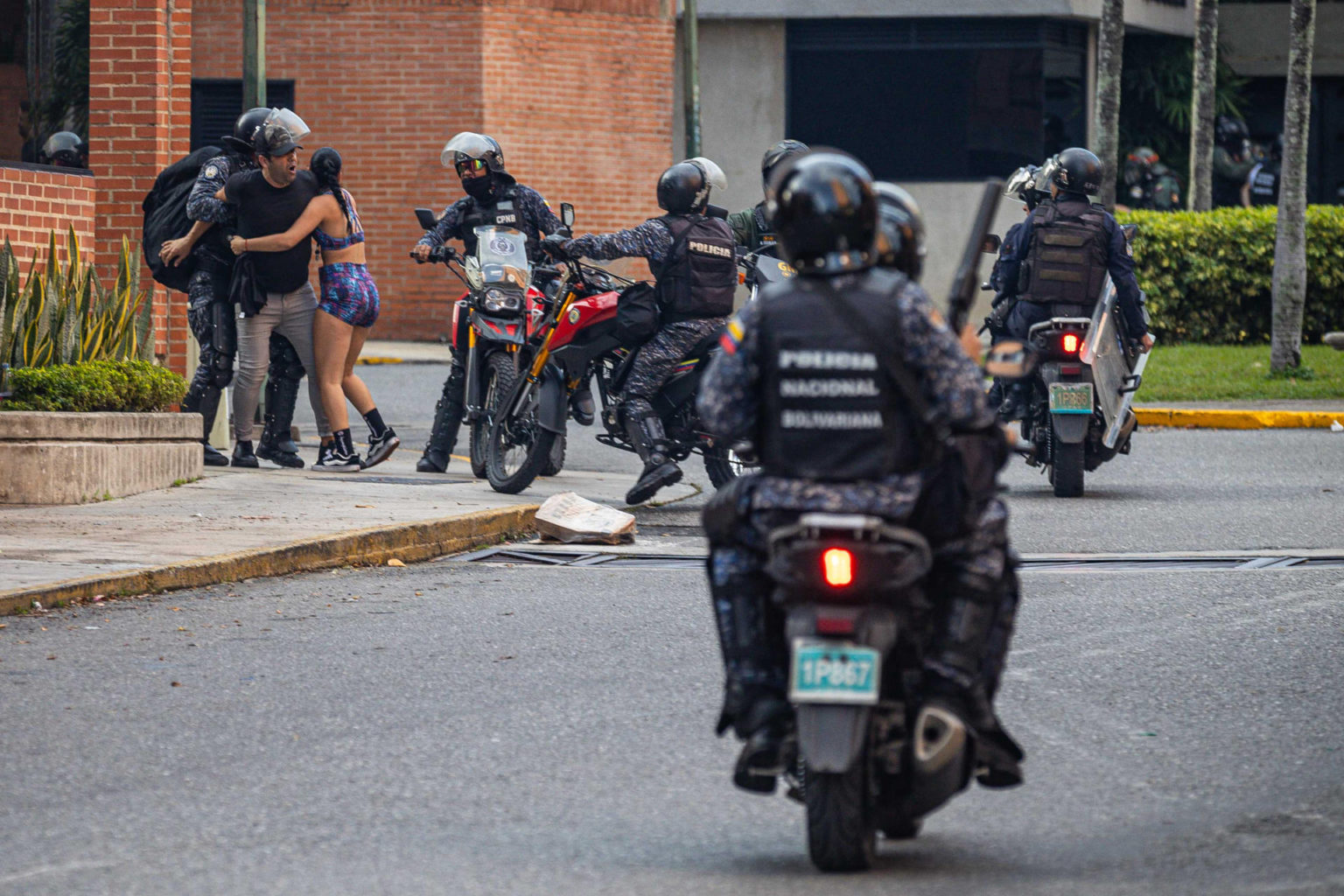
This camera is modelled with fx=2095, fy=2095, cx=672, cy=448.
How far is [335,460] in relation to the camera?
12.9 meters

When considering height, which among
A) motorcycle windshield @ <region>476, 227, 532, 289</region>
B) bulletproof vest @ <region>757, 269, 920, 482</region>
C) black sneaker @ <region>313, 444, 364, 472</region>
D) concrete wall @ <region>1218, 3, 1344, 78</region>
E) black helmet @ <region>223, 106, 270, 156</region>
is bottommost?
black sneaker @ <region>313, 444, 364, 472</region>

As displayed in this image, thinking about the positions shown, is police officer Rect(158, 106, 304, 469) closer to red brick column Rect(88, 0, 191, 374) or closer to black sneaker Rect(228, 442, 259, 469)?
black sneaker Rect(228, 442, 259, 469)

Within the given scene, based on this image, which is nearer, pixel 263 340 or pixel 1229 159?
pixel 263 340

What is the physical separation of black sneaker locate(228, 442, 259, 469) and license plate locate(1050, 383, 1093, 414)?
15.8ft

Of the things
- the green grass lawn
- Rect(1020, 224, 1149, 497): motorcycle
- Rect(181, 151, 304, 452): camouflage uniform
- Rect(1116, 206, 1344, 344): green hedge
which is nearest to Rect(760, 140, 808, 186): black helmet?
Rect(1020, 224, 1149, 497): motorcycle

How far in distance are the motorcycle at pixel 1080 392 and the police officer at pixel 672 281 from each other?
1950 millimetres

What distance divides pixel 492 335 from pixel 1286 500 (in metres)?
4.67

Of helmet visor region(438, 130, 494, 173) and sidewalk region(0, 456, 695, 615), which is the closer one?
sidewalk region(0, 456, 695, 615)

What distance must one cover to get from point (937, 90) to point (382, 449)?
17.4m

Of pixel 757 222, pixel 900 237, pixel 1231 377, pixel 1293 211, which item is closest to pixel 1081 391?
pixel 757 222

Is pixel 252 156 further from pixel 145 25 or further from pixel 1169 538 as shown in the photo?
pixel 1169 538

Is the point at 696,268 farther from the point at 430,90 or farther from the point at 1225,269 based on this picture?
the point at 430,90

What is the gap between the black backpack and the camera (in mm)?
12633

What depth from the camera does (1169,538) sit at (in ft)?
34.5
